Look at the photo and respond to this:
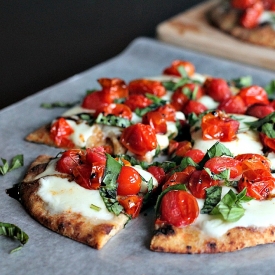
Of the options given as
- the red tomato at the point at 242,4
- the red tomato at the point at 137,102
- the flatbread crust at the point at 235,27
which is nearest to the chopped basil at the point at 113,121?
the red tomato at the point at 137,102

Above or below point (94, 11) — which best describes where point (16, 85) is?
below

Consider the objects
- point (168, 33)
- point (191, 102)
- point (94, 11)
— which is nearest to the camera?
point (191, 102)

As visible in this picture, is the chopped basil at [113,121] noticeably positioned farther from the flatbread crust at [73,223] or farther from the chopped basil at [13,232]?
the chopped basil at [13,232]

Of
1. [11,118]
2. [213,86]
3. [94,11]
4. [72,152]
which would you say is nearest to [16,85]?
[94,11]

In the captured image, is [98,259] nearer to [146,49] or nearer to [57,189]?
[57,189]

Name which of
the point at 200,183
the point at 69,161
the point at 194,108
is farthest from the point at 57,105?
the point at 200,183

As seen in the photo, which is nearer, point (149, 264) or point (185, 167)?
point (149, 264)

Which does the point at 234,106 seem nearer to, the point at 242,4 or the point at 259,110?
the point at 259,110

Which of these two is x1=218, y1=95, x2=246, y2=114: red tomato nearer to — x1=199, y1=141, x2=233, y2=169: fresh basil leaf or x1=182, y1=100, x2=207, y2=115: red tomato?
x1=182, y1=100, x2=207, y2=115: red tomato
